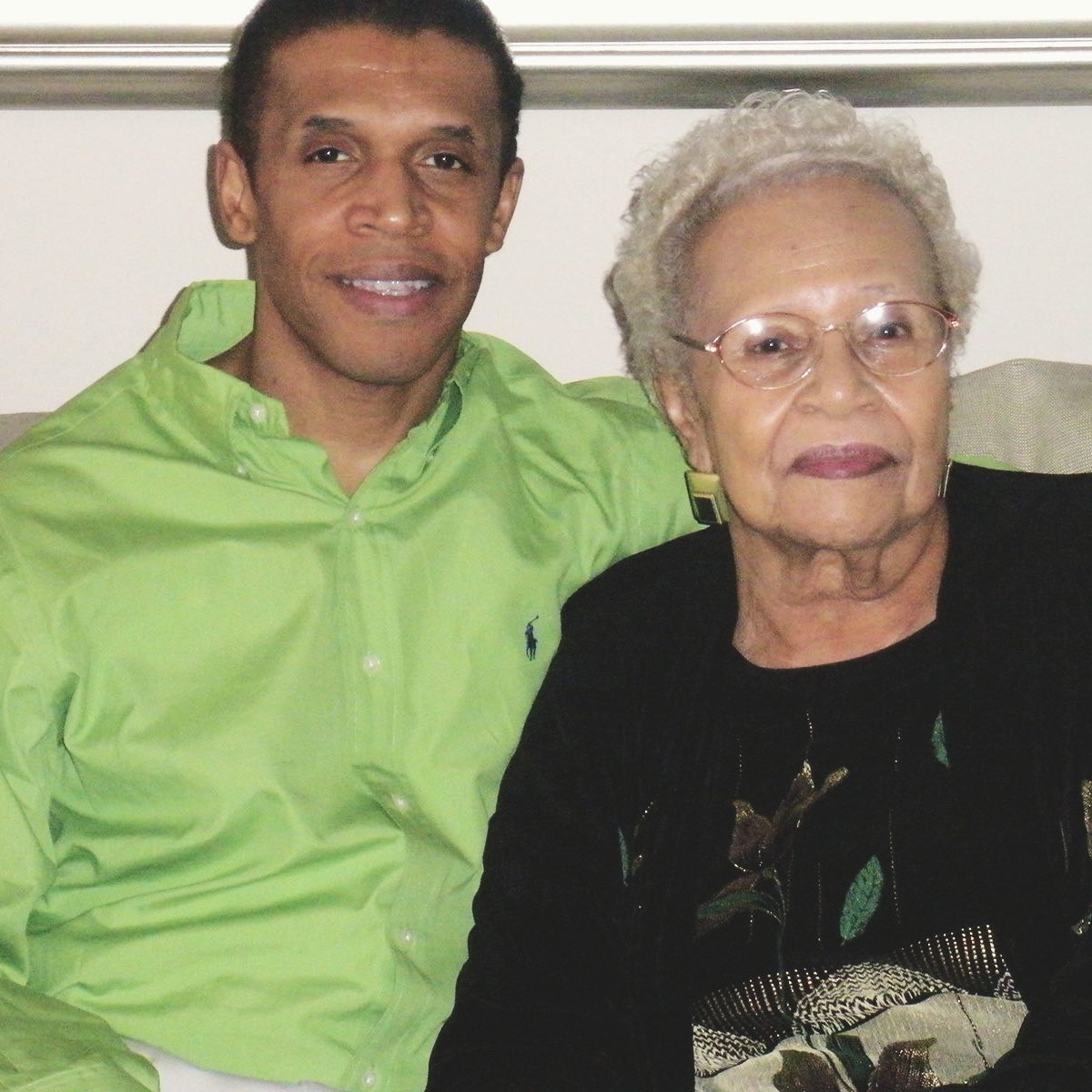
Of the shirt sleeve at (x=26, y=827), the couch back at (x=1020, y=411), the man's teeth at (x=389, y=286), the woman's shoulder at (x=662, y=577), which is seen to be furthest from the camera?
the couch back at (x=1020, y=411)

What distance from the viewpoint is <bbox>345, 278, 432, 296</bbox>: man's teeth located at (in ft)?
5.94

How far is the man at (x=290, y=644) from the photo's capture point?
176 cm

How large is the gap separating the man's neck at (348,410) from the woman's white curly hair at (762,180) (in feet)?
1.00

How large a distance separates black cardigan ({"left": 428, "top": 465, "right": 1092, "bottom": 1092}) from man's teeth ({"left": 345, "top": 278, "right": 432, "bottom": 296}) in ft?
1.46

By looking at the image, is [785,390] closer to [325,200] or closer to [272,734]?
[325,200]

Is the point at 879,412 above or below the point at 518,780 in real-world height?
above

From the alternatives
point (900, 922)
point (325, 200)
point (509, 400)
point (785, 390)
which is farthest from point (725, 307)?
point (900, 922)

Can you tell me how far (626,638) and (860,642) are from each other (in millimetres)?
288

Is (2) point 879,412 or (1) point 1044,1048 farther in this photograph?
(2) point 879,412

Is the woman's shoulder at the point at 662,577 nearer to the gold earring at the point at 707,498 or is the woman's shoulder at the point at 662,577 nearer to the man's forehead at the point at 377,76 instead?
the gold earring at the point at 707,498

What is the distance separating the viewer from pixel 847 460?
1.71m

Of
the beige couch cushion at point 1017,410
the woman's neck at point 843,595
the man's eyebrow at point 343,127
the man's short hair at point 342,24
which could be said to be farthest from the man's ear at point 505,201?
the beige couch cushion at point 1017,410

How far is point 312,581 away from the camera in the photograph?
179 centimetres

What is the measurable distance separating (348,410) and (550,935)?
2.27 feet
